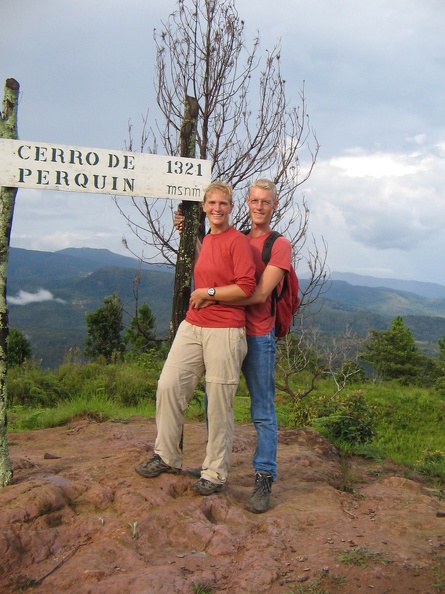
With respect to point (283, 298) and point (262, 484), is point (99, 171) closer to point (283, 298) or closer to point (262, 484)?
point (283, 298)

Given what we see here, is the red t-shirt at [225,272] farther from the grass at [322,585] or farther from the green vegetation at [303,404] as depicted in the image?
the green vegetation at [303,404]

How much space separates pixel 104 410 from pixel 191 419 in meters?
1.16

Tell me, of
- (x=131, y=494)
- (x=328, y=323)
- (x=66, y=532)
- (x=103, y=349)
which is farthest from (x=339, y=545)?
(x=328, y=323)

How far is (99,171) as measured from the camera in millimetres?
4066

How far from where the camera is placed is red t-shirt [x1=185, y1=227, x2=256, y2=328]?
11.6 ft

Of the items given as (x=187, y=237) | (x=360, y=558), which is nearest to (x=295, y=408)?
(x=187, y=237)

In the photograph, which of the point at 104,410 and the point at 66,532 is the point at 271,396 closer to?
the point at 66,532

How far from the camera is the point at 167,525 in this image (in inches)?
136

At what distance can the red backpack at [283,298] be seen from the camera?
3.77m

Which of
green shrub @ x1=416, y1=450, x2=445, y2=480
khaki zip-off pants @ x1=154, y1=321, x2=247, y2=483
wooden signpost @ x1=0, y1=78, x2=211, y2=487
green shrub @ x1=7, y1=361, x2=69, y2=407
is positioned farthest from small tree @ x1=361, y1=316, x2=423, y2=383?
khaki zip-off pants @ x1=154, y1=321, x2=247, y2=483

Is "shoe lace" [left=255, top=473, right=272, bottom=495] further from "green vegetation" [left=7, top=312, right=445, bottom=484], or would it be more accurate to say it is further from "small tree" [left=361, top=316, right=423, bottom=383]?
"small tree" [left=361, top=316, right=423, bottom=383]

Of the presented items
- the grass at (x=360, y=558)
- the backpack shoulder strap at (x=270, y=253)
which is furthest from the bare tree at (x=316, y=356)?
the grass at (x=360, y=558)

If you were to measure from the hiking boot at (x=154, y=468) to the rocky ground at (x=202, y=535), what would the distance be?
50 millimetres

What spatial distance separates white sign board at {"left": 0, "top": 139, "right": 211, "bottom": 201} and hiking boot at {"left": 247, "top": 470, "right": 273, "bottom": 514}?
2.06m
